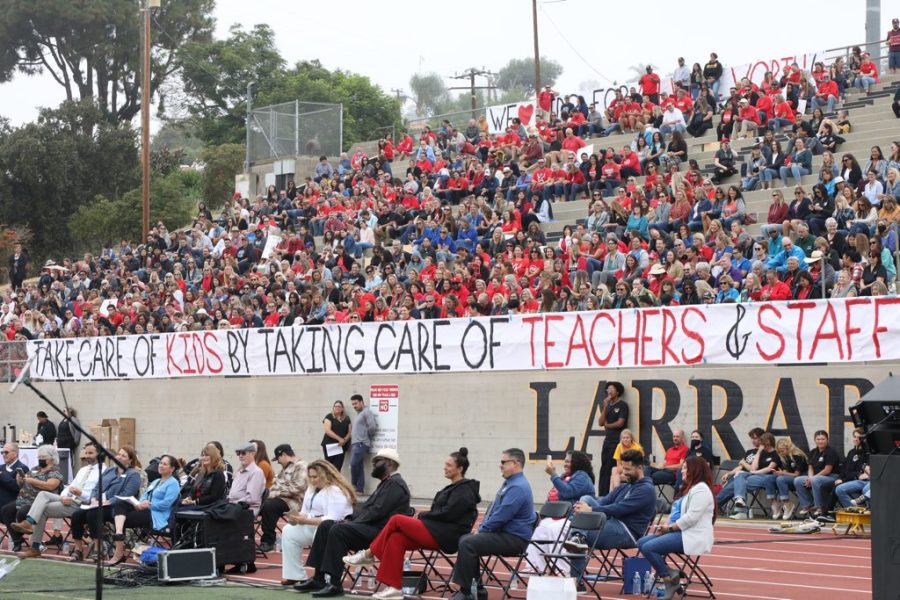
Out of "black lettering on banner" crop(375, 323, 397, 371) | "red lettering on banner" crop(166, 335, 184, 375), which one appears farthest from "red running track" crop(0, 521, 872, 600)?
"red lettering on banner" crop(166, 335, 184, 375)

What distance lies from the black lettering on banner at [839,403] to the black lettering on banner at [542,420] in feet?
15.5

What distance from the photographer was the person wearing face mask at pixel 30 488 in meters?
17.8

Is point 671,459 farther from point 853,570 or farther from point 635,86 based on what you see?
point 635,86

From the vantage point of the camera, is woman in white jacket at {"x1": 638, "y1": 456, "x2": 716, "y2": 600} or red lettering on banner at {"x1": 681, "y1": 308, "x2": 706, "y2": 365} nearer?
woman in white jacket at {"x1": 638, "y1": 456, "x2": 716, "y2": 600}

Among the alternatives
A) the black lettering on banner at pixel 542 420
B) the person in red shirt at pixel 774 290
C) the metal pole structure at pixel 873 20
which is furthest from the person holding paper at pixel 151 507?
the metal pole structure at pixel 873 20

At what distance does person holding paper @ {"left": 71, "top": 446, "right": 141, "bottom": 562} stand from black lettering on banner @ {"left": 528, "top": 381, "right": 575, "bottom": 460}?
708cm

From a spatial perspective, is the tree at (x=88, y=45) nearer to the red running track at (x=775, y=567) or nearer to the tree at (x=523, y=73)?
the red running track at (x=775, y=567)

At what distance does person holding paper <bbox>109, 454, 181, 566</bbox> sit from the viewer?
15.9 meters

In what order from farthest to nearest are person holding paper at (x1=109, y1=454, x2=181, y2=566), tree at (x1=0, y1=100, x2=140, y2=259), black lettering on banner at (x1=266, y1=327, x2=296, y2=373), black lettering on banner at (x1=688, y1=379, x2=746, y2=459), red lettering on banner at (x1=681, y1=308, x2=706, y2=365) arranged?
tree at (x1=0, y1=100, x2=140, y2=259) < black lettering on banner at (x1=266, y1=327, x2=296, y2=373) < red lettering on banner at (x1=681, y1=308, x2=706, y2=365) < black lettering on banner at (x1=688, y1=379, x2=746, y2=459) < person holding paper at (x1=109, y1=454, x2=181, y2=566)

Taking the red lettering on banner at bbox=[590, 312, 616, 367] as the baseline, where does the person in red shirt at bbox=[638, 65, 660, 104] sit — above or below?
above

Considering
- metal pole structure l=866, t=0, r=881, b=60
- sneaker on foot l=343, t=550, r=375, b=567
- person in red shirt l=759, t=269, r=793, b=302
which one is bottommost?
sneaker on foot l=343, t=550, r=375, b=567

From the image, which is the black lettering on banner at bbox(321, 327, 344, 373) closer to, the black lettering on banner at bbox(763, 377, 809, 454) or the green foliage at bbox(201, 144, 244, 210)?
the black lettering on banner at bbox(763, 377, 809, 454)

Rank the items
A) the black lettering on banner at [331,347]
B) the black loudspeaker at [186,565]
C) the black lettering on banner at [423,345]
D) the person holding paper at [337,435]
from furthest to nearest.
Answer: the black lettering on banner at [331,347], the person holding paper at [337,435], the black lettering on banner at [423,345], the black loudspeaker at [186,565]

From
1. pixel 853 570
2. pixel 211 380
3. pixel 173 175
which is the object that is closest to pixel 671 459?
pixel 853 570
